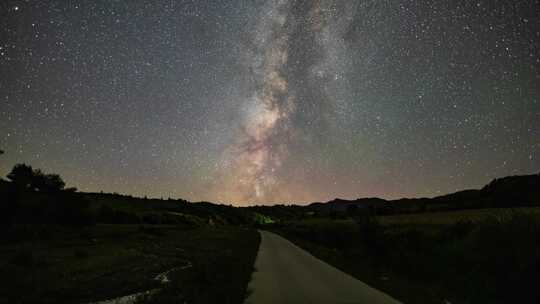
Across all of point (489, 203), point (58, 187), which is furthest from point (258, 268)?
point (489, 203)

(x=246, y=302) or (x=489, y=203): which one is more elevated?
(x=489, y=203)

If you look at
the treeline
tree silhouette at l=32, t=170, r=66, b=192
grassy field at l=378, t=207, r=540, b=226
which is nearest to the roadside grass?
grassy field at l=378, t=207, r=540, b=226

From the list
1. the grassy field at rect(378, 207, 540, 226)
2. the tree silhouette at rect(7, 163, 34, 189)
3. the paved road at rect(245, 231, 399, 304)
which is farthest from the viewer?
the tree silhouette at rect(7, 163, 34, 189)

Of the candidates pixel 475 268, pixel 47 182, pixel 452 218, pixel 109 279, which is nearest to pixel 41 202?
pixel 47 182

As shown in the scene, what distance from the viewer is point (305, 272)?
60.0 feet

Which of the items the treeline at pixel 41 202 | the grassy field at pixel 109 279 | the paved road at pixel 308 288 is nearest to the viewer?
the paved road at pixel 308 288

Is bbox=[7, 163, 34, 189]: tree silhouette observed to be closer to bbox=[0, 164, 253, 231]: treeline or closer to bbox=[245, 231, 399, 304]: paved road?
bbox=[0, 164, 253, 231]: treeline

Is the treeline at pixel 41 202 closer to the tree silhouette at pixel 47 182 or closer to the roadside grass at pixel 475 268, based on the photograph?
the tree silhouette at pixel 47 182

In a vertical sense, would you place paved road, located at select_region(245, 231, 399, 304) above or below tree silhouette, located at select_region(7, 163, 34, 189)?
below

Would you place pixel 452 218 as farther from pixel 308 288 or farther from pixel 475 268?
pixel 308 288

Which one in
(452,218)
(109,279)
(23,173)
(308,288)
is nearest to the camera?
(308,288)

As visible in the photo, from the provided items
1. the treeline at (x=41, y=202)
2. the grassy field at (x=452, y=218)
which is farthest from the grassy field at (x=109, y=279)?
the treeline at (x=41, y=202)

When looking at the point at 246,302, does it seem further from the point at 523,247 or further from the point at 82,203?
the point at 82,203

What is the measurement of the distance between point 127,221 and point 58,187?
67.2 ft
